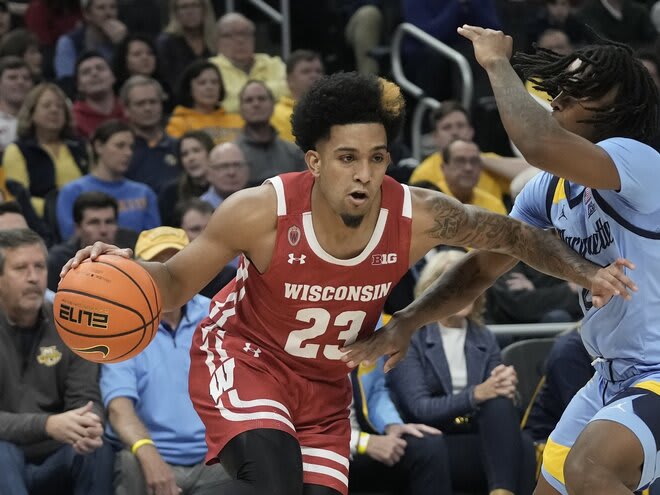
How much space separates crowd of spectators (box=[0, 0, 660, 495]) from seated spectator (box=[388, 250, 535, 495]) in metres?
0.01

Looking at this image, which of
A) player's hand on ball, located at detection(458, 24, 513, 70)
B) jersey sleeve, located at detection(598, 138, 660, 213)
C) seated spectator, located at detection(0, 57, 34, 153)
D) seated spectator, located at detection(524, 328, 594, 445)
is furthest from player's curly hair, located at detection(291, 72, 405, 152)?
seated spectator, located at detection(0, 57, 34, 153)

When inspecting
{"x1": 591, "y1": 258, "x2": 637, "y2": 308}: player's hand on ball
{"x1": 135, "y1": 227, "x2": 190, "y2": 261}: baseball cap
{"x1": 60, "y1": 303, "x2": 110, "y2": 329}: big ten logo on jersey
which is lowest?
{"x1": 135, "y1": 227, "x2": 190, "y2": 261}: baseball cap

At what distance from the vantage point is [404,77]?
34.8 ft

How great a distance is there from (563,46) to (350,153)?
21.3ft

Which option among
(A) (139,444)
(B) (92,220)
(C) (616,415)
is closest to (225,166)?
(B) (92,220)

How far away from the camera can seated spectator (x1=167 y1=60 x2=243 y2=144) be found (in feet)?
31.6

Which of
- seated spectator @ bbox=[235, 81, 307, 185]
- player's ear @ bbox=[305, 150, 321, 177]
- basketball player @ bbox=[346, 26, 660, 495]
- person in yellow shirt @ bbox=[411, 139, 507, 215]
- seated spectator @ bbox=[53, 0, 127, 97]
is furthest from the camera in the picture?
seated spectator @ bbox=[53, 0, 127, 97]

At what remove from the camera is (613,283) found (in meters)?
4.10

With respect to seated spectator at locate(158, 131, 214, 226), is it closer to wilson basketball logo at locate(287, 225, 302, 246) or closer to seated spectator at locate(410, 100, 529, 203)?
seated spectator at locate(410, 100, 529, 203)

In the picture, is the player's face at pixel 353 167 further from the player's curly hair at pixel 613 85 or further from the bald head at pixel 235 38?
the bald head at pixel 235 38

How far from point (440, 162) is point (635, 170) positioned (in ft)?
15.2

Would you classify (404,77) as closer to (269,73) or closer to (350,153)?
(269,73)

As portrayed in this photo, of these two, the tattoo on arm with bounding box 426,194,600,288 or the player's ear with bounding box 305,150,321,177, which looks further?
the tattoo on arm with bounding box 426,194,600,288

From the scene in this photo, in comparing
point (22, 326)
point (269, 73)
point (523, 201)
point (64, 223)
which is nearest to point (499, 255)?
point (523, 201)
